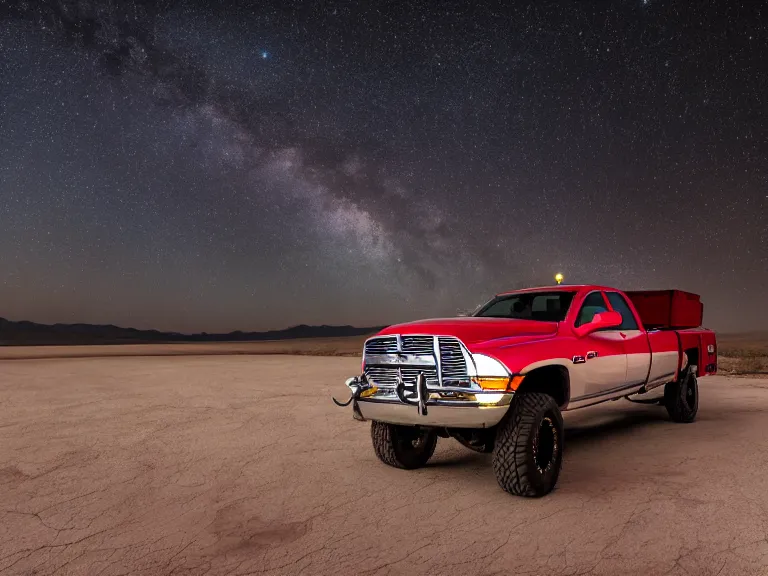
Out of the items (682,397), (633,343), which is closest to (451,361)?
(633,343)

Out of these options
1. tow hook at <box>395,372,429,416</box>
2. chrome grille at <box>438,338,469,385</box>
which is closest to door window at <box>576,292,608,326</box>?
chrome grille at <box>438,338,469,385</box>

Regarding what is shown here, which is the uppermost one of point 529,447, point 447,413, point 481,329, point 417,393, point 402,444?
point 481,329

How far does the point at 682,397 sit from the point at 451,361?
5.21 m

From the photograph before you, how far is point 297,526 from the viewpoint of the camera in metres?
4.43

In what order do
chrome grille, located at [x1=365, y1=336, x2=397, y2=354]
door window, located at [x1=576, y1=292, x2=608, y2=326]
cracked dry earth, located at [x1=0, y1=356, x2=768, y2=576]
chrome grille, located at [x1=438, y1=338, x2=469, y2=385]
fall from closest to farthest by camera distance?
cracked dry earth, located at [x1=0, y1=356, x2=768, y2=576] → chrome grille, located at [x1=438, y1=338, x2=469, y2=385] → chrome grille, located at [x1=365, y1=336, x2=397, y2=354] → door window, located at [x1=576, y1=292, x2=608, y2=326]

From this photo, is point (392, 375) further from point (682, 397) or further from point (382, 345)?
point (682, 397)

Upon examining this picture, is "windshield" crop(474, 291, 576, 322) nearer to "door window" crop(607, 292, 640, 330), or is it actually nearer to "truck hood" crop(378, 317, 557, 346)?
"truck hood" crop(378, 317, 557, 346)

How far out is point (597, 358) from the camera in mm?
6266

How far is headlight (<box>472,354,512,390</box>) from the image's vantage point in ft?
16.5

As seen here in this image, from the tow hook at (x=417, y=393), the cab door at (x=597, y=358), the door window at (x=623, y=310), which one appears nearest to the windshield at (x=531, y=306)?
the cab door at (x=597, y=358)

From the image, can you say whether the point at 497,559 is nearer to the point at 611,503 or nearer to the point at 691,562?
the point at 691,562

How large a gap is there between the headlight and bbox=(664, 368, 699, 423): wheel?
486cm

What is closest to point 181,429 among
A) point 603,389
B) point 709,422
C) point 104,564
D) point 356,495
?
point 356,495

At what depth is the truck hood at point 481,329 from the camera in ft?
17.3
